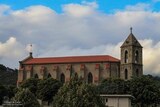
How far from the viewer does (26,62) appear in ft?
407

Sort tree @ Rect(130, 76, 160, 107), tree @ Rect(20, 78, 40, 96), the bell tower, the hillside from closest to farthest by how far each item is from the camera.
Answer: tree @ Rect(130, 76, 160, 107) → tree @ Rect(20, 78, 40, 96) → the bell tower → the hillside

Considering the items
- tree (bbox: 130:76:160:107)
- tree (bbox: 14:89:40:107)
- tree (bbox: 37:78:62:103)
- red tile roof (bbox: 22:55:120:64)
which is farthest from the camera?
red tile roof (bbox: 22:55:120:64)

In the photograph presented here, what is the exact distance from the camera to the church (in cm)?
Result: 10962

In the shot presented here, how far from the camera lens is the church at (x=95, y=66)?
109625mm

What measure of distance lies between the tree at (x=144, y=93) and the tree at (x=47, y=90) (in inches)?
898

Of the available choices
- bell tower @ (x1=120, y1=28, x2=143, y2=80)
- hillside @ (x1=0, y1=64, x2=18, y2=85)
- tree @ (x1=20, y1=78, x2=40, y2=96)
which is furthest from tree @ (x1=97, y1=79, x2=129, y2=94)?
hillside @ (x1=0, y1=64, x2=18, y2=85)

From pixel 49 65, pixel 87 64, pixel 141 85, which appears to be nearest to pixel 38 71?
pixel 49 65

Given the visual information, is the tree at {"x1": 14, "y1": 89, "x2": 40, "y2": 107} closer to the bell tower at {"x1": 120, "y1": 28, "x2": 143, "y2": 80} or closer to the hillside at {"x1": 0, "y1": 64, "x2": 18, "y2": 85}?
the bell tower at {"x1": 120, "y1": 28, "x2": 143, "y2": 80}

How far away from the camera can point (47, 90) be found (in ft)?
305

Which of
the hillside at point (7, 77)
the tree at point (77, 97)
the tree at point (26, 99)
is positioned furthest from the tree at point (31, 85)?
the tree at point (77, 97)

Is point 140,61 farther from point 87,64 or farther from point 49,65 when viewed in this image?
point 49,65

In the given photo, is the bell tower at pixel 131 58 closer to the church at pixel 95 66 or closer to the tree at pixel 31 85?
the church at pixel 95 66

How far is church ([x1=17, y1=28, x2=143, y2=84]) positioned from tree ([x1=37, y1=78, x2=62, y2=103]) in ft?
46.5

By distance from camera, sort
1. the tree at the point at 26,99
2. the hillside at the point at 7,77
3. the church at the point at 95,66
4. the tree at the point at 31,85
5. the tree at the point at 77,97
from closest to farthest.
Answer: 1. the tree at the point at 77,97
2. the tree at the point at 26,99
3. the tree at the point at 31,85
4. the church at the point at 95,66
5. the hillside at the point at 7,77
